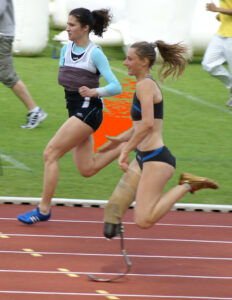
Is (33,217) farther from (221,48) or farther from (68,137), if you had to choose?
(221,48)

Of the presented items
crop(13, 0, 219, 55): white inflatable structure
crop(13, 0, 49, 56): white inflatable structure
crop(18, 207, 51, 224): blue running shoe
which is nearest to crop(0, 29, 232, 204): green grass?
crop(13, 0, 49, 56): white inflatable structure

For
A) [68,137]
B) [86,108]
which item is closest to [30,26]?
[86,108]

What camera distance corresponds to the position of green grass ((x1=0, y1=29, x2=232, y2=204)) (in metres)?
9.06

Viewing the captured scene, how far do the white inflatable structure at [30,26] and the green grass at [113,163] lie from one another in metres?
0.30

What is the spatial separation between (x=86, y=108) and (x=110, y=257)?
1.43m

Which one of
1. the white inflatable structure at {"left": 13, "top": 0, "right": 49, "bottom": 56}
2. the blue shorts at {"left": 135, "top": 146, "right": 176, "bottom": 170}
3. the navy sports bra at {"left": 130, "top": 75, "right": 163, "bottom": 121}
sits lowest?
the white inflatable structure at {"left": 13, "top": 0, "right": 49, "bottom": 56}

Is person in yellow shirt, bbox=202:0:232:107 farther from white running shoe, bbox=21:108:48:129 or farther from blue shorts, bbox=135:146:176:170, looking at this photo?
blue shorts, bbox=135:146:176:170

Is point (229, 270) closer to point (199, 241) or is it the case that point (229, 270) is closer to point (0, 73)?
point (199, 241)

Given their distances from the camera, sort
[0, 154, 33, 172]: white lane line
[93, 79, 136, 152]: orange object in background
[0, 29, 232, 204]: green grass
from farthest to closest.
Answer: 1. [0, 154, 33, 172]: white lane line
2. [0, 29, 232, 204]: green grass
3. [93, 79, 136, 152]: orange object in background

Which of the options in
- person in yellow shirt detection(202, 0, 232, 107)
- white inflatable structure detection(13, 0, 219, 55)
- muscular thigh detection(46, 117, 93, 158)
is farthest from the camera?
white inflatable structure detection(13, 0, 219, 55)

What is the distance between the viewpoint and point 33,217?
24.8 feet

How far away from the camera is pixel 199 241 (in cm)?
746

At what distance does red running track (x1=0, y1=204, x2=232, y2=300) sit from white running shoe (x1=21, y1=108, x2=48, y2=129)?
342 centimetres

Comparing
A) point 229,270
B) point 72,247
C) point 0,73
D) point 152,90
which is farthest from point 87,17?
point 0,73
